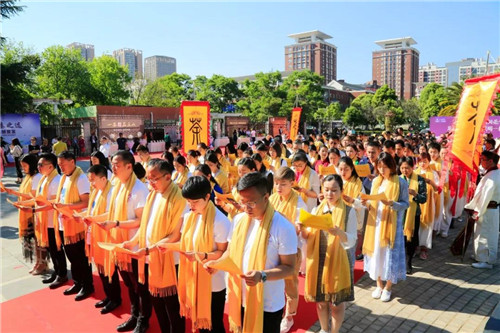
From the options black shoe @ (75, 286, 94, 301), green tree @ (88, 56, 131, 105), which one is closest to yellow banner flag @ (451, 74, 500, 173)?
black shoe @ (75, 286, 94, 301)

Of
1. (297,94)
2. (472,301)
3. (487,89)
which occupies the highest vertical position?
(297,94)

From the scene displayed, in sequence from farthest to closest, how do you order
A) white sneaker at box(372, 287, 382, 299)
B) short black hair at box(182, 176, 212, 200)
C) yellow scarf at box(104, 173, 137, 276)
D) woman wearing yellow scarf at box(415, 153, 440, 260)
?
1. woman wearing yellow scarf at box(415, 153, 440, 260)
2. white sneaker at box(372, 287, 382, 299)
3. yellow scarf at box(104, 173, 137, 276)
4. short black hair at box(182, 176, 212, 200)

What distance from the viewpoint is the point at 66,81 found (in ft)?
124

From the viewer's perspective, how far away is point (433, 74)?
165 metres

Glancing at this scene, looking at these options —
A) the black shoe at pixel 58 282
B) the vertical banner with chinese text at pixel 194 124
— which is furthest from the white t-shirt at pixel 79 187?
the vertical banner with chinese text at pixel 194 124

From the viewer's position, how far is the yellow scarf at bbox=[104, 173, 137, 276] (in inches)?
132

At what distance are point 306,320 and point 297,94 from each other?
4255 cm

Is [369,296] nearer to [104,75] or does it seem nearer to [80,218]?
[80,218]

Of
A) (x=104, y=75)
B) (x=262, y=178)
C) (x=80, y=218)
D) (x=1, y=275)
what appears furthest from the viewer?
(x=104, y=75)

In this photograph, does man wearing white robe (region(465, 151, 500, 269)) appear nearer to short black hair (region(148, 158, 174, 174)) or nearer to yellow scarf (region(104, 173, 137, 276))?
short black hair (region(148, 158, 174, 174))

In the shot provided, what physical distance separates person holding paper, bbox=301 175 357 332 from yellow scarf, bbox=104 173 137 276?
5.51ft

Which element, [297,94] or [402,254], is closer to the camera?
[402,254]

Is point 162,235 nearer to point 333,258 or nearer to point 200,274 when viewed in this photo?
point 200,274

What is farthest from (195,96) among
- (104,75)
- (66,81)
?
(66,81)
